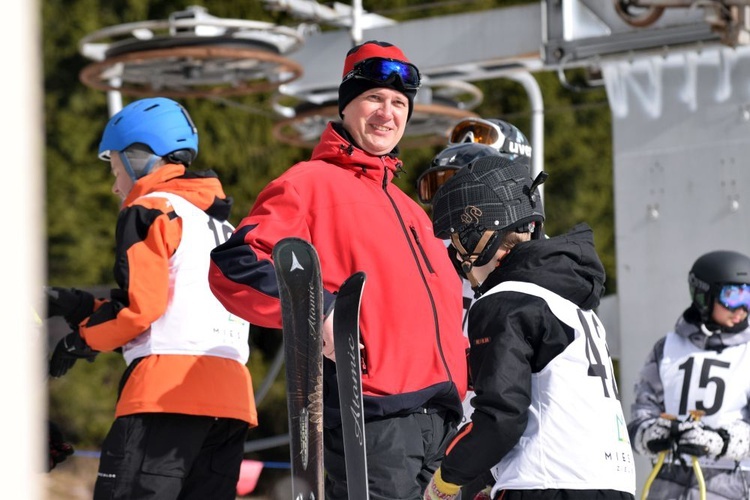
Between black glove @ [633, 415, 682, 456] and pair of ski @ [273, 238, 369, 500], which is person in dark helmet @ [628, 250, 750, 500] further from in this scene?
pair of ski @ [273, 238, 369, 500]

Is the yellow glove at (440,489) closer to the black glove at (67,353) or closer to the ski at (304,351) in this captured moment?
the ski at (304,351)

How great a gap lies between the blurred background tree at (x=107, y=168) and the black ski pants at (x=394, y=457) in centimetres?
755

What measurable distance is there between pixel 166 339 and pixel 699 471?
257cm

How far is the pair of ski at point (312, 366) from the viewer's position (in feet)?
8.70

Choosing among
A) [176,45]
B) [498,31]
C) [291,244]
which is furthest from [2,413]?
[498,31]

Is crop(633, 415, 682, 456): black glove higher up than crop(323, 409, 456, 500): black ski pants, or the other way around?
crop(323, 409, 456, 500): black ski pants

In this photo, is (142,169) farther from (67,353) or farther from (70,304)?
(67,353)

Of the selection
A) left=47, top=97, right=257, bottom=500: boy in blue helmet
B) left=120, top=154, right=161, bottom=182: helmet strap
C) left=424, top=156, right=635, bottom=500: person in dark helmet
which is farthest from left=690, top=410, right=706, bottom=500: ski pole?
left=120, top=154, right=161, bottom=182: helmet strap

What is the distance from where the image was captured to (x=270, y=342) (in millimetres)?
12633

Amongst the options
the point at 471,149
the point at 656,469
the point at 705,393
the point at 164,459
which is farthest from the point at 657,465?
the point at 164,459

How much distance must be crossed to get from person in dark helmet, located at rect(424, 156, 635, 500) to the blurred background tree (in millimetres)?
7748

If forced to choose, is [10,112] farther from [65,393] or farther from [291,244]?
[65,393]

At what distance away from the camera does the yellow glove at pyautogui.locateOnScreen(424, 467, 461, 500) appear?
8.45ft

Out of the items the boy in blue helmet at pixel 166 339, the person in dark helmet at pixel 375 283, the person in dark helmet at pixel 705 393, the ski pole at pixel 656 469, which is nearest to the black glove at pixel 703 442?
the person in dark helmet at pixel 705 393
